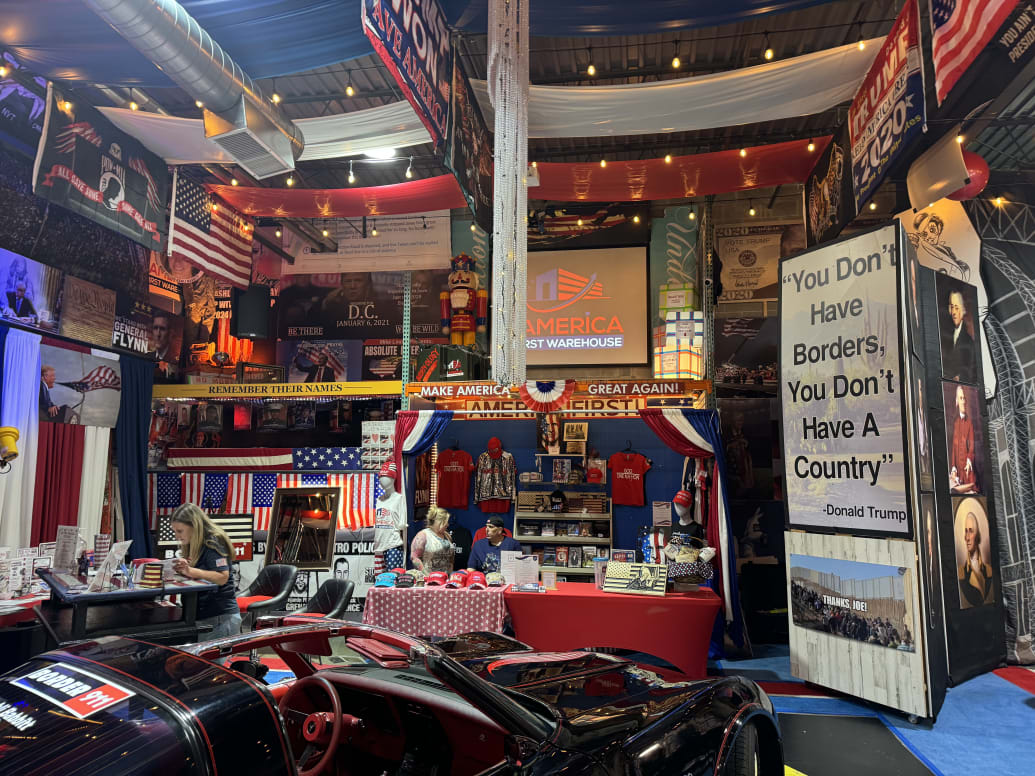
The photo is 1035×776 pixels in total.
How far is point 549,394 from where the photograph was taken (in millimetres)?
8484

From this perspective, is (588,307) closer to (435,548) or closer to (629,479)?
(629,479)

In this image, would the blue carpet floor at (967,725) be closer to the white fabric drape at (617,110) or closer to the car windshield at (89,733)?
the car windshield at (89,733)

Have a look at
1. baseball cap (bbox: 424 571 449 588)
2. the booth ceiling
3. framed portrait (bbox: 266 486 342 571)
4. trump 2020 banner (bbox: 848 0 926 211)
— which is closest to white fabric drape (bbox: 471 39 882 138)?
trump 2020 banner (bbox: 848 0 926 211)

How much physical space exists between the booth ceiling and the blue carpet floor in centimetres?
535

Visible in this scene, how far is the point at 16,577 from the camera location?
5930 millimetres

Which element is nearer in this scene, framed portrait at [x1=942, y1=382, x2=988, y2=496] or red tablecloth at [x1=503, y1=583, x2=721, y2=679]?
red tablecloth at [x1=503, y1=583, x2=721, y2=679]

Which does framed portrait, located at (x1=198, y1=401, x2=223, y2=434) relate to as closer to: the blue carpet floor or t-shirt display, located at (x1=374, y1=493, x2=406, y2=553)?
t-shirt display, located at (x1=374, y1=493, x2=406, y2=553)

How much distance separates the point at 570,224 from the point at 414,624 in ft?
25.5

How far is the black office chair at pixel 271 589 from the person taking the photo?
638 centimetres

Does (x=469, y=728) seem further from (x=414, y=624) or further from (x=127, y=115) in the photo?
(x=127, y=115)

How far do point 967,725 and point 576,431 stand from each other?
5473mm

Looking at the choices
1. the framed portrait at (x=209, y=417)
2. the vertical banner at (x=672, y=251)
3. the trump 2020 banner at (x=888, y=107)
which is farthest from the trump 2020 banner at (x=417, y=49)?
the framed portrait at (x=209, y=417)

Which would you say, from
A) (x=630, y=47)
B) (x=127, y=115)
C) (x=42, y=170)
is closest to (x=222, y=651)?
(x=42, y=170)

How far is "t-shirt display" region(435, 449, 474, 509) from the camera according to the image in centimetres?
938
